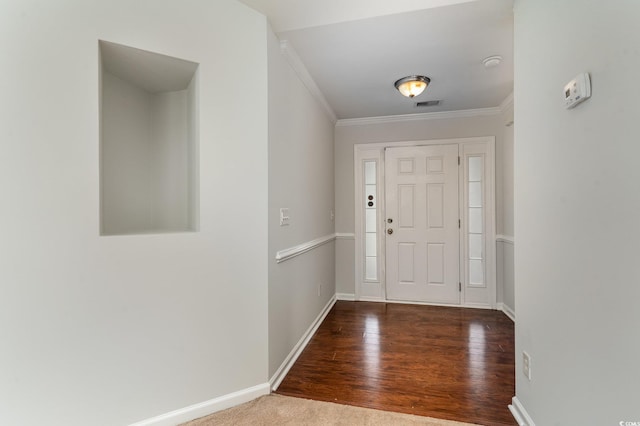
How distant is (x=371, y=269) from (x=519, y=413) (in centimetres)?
244

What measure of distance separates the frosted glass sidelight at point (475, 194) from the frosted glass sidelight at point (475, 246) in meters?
0.40

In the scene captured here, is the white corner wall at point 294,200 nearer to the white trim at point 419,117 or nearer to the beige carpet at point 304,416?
the beige carpet at point 304,416

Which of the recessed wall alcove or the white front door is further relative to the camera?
the white front door

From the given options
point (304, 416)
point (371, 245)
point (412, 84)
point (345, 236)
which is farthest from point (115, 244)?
point (371, 245)

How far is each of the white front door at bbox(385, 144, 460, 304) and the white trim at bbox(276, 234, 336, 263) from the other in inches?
41.9

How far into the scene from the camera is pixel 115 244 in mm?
1487

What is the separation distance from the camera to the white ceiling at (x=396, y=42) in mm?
1849

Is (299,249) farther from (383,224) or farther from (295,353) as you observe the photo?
(383,224)

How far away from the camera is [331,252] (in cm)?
389

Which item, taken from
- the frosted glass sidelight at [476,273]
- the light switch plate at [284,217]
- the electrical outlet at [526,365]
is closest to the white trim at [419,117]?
the frosted glass sidelight at [476,273]

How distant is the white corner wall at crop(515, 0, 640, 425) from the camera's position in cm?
91

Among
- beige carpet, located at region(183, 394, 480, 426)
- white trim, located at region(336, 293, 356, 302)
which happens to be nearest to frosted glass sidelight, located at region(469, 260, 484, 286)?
white trim, located at region(336, 293, 356, 302)

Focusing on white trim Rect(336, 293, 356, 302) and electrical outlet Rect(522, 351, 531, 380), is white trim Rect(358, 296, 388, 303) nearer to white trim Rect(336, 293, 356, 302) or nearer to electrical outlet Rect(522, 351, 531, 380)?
white trim Rect(336, 293, 356, 302)

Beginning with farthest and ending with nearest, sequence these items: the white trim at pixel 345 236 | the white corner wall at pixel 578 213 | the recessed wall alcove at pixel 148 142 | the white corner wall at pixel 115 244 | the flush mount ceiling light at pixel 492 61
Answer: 1. the white trim at pixel 345 236
2. the flush mount ceiling light at pixel 492 61
3. the recessed wall alcove at pixel 148 142
4. the white corner wall at pixel 115 244
5. the white corner wall at pixel 578 213
